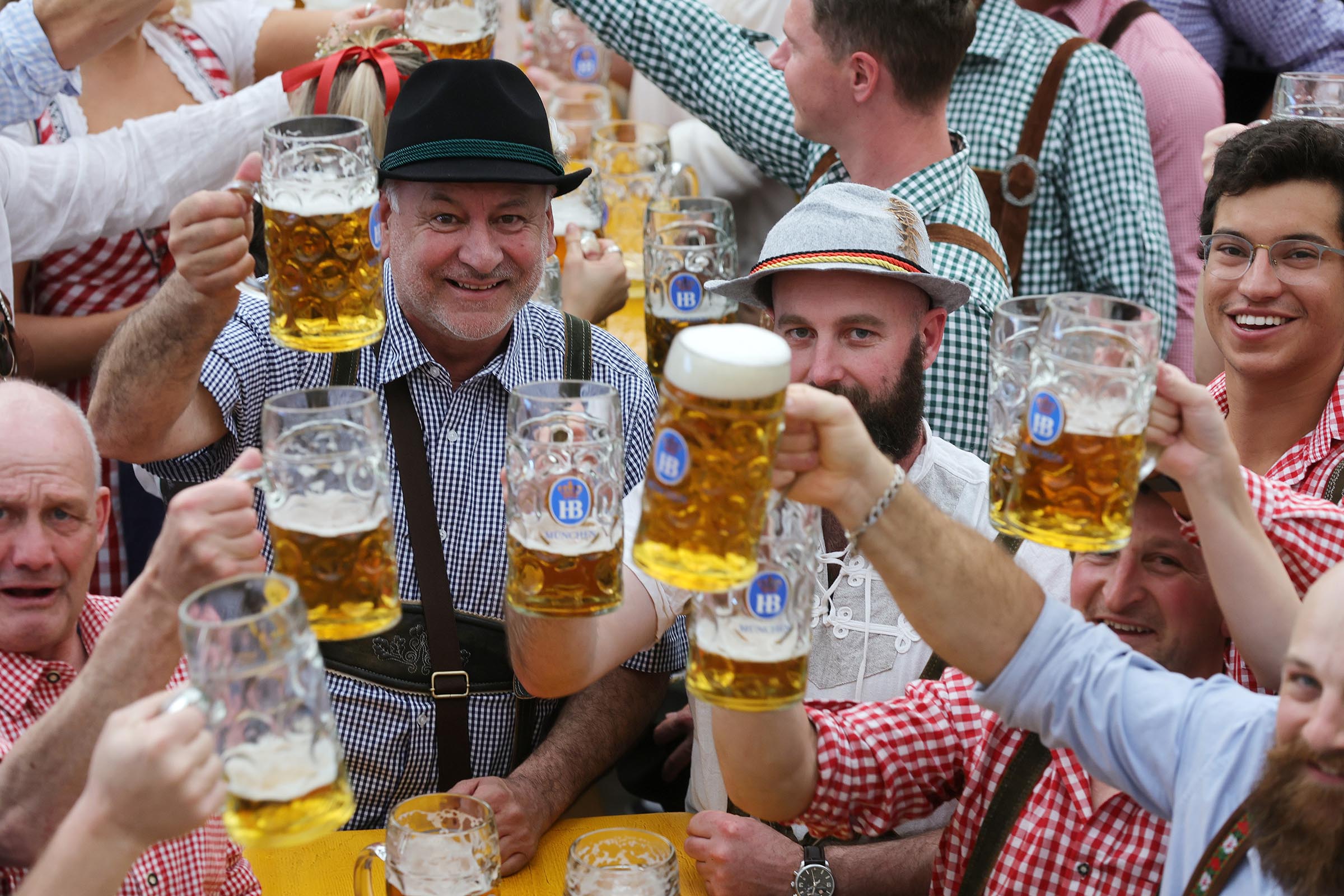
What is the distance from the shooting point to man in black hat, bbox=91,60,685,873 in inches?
99.0

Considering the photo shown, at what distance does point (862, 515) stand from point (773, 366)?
0.33m

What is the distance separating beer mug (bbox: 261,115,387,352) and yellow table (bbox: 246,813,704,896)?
0.89 m

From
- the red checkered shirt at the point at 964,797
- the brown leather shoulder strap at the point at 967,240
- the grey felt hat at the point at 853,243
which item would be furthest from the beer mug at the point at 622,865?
the brown leather shoulder strap at the point at 967,240

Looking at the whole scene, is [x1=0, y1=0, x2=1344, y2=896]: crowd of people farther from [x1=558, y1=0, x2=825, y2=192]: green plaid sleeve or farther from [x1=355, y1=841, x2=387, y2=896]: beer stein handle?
[x1=355, y1=841, x2=387, y2=896]: beer stein handle

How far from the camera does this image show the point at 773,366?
1.46 metres

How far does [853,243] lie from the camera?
2.53 meters

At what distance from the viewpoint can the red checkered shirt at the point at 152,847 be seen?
2012 millimetres

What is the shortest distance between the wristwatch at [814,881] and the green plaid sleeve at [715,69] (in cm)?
220

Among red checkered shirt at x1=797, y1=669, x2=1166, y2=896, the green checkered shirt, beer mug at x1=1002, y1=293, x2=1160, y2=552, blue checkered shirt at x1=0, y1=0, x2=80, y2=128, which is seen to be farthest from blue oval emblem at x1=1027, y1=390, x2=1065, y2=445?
blue checkered shirt at x1=0, y1=0, x2=80, y2=128

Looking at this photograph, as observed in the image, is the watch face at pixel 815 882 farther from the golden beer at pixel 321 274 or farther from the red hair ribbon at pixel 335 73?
the red hair ribbon at pixel 335 73

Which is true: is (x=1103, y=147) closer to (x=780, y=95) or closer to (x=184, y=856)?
(x=780, y=95)

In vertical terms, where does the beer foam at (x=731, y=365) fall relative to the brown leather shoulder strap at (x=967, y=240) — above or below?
above

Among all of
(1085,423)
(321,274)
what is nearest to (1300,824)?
(1085,423)

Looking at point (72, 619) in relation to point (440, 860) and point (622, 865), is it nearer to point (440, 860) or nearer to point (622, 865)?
point (440, 860)
